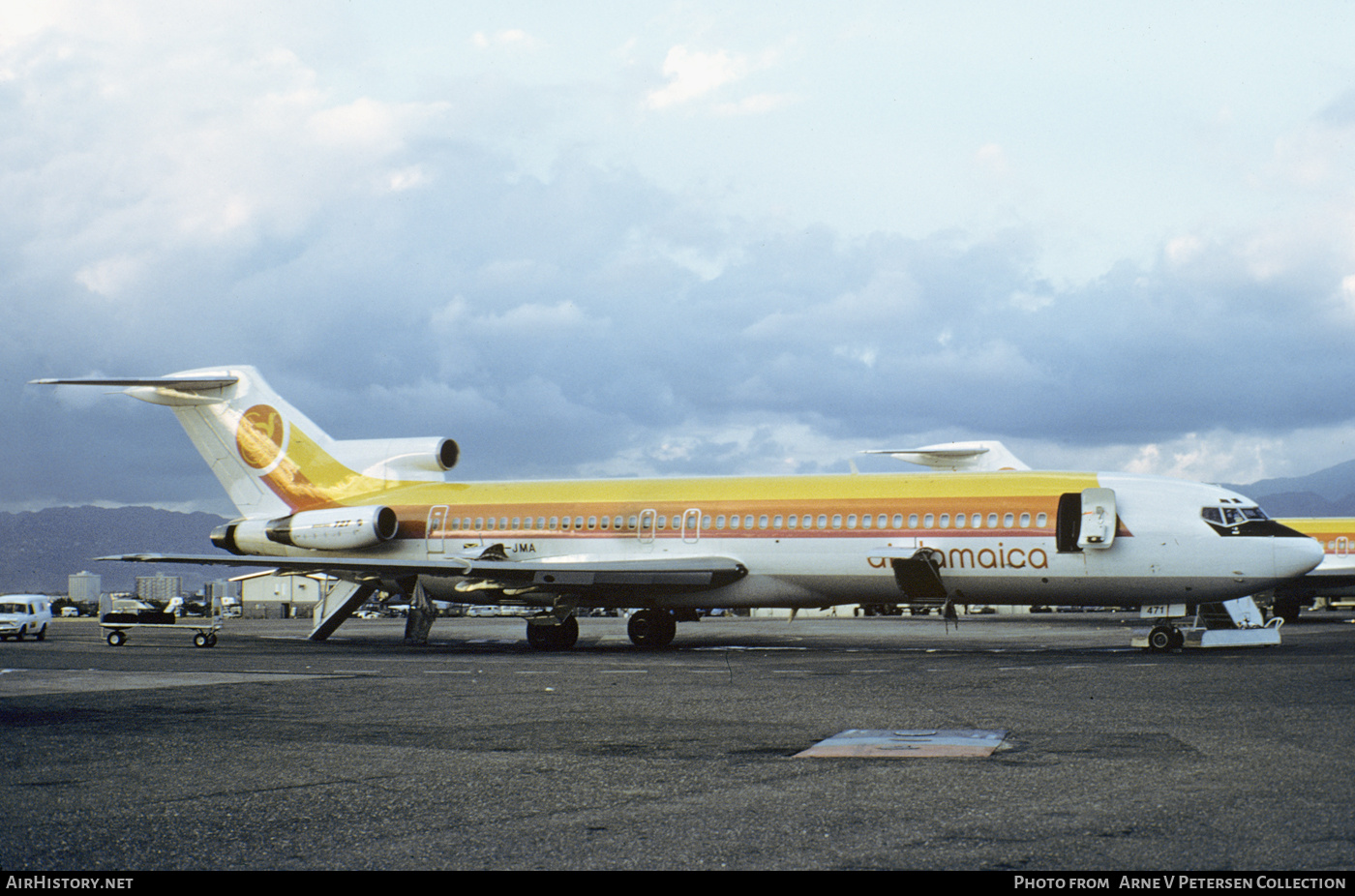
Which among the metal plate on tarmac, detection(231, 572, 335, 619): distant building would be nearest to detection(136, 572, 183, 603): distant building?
detection(231, 572, 335, 619): distant building

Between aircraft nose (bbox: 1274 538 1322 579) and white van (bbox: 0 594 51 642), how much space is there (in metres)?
35.5

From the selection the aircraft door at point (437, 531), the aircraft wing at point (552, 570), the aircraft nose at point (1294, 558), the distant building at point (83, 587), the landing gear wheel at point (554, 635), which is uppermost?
the aircraft door at point (437, 531)

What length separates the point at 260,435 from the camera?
3450cm

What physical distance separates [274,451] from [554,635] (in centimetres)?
1066

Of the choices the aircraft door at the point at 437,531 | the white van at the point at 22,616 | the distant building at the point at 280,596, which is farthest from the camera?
the distant building at the point at 280,596

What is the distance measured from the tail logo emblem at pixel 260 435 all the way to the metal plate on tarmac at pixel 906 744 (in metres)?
26.3

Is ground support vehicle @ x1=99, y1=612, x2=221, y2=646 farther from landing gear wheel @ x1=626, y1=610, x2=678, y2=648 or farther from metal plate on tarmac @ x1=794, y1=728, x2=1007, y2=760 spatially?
metal plate on tarmac @ x1=794, y1=728, x2=1007, y2=760

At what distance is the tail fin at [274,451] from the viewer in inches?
1340

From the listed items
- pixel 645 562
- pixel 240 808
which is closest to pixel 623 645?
pixel 645 562

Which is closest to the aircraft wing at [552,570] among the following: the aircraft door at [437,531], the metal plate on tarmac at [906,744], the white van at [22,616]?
the aircraft door at [437,531]

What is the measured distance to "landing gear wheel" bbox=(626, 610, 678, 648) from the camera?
2948 cm

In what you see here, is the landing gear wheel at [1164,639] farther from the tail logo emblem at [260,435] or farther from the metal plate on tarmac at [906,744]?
the tail logo emblem at [260,435]

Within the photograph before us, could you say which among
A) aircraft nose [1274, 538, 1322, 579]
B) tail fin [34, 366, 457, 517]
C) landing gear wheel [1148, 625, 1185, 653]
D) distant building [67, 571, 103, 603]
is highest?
tail fin [34, 366, 457, 517]
